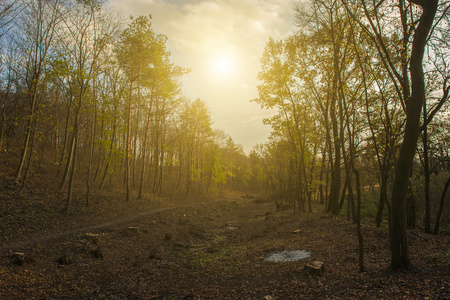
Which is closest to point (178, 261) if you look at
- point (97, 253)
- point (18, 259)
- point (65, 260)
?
point (97, 253)

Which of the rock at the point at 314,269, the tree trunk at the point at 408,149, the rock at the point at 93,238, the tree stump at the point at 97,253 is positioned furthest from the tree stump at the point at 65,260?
the tree trunk at the point at 408,149

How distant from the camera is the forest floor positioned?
547cm

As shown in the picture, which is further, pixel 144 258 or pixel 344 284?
pixel 144 258

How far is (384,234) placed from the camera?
9.30 meters

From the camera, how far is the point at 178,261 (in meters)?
9.88

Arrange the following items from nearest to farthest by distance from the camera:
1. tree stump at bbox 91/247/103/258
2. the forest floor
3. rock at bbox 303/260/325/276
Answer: the forest floor, rock at bbox 303/260/325/276, tree stump at bbox 91/247/103/258

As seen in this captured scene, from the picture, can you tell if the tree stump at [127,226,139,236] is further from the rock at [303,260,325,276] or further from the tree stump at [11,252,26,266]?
the rock at [303,260,325,276]

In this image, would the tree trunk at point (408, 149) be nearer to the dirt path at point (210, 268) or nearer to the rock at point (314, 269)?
the dirt path at point (210, 268)

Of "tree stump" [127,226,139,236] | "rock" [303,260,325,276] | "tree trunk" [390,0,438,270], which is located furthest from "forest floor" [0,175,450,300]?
Answer: "tree trunk" [390,0,438,270]

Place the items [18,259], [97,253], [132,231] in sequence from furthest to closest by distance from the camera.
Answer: [132,231]
[97,253]
[18,259]

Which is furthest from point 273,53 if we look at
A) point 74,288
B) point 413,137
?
point 74,288

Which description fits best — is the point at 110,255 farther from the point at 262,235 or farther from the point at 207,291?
the point at 262,235

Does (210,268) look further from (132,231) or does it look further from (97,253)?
(132,231)

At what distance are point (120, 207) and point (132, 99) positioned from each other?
805 cm
